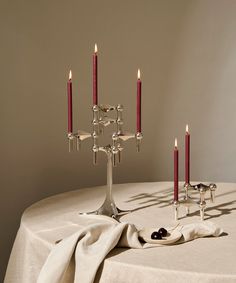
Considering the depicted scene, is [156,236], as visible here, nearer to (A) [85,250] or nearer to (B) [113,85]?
(A) [85,250]

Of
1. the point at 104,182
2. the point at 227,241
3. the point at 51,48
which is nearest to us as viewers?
the point at 227,241

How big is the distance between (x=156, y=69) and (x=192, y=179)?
1.96 ft

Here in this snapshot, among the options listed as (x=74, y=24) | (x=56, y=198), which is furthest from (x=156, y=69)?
(x=56, y=198)

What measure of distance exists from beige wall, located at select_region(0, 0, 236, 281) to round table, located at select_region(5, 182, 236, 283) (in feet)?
1.56

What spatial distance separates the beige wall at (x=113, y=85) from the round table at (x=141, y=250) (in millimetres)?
475

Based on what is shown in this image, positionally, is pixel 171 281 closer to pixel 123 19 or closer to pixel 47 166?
pixel 47 166

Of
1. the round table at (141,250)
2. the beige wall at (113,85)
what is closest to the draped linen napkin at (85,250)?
the round table at (141,250)

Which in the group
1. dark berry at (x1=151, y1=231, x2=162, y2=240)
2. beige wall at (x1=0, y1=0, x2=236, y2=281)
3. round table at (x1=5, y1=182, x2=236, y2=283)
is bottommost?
round table at (x1=5, y1=182, x2=236, y2=283)

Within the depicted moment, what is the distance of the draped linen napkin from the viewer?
1.57 metres

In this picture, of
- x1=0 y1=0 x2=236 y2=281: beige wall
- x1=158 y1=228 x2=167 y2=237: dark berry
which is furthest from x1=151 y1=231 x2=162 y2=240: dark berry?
x1=0 y1=0 x2=236 y2=281: beige wall

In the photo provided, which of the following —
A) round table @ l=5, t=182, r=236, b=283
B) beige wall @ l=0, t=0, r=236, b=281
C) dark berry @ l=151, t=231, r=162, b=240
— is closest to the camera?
round table @ l=5, t=182, r=236, b=283

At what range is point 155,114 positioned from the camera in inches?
123

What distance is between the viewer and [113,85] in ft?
9.81

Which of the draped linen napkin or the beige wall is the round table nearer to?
the draped linen napkin
